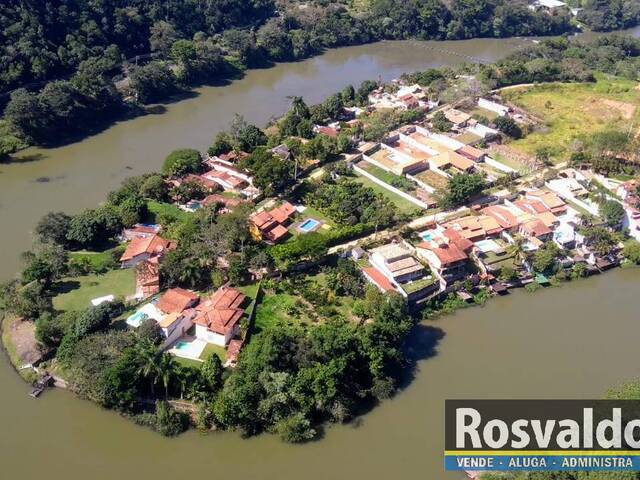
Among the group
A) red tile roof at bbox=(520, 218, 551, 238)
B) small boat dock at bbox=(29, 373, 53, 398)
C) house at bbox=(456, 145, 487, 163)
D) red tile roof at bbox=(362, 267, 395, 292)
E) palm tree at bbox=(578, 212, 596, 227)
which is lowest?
palm tree at bbox=(578, 212, 596, 227)

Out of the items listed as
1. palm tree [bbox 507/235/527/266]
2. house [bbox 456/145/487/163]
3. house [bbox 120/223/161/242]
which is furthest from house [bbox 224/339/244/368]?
house [bbox 456/145/487/163]

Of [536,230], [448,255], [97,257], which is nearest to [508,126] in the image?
[536,230]

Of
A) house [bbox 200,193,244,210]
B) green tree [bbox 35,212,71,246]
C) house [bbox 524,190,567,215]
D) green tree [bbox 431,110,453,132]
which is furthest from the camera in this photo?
green tree [bbox 431,110,453,132]

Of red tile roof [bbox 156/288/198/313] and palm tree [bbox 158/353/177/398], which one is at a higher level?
palm tree [bbox 158/353/177/398]

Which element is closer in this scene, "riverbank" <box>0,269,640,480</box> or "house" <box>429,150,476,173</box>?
"riverbank" <box>0,269,640,480</box>

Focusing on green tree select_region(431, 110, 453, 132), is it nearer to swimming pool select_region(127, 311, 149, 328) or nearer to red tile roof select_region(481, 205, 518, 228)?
red tile roof select_region(481, 205, 518, 228)

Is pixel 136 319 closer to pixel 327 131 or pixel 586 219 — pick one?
pixel 327 131
